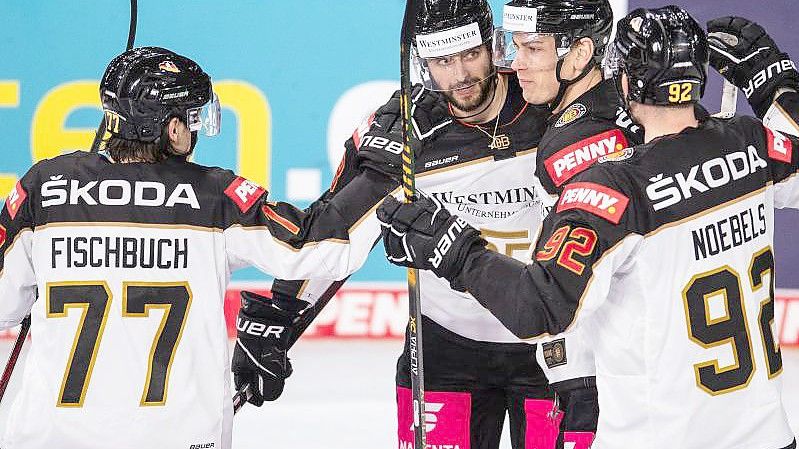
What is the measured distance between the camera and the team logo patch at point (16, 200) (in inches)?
107

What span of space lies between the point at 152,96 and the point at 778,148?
1.30m

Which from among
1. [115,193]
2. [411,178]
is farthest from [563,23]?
[115,193]

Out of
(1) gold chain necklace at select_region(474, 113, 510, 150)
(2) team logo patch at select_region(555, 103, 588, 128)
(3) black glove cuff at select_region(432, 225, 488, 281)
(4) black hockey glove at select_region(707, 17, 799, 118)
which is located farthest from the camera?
Result: (1) gold chain necklace at select_region(474, 113, 510, 150)

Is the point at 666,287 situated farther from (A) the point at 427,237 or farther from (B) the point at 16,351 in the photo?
(B) the point at 16,351

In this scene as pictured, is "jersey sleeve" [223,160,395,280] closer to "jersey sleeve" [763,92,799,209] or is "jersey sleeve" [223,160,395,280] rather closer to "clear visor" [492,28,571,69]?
"clear visor" [492,28,571,69]

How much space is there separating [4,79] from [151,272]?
3.68 meters

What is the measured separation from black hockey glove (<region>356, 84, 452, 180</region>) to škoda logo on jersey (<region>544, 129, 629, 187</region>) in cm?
43

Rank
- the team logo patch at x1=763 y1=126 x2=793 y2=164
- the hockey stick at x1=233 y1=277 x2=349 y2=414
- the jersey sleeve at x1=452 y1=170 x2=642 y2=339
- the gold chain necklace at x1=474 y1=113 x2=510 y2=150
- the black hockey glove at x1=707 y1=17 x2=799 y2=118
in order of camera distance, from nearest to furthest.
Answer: the jersey sleeve at x1=452 y1=170 x2=642 y2=339
the team logo patch at x1=763 y1=126 x2=793 y2=164
the black hockey glove at x1=707 y1=17 x2=799 y2=118
the gold chain necklace at x1=474 y1=113 x2=510 y2=150
the hockey stick at x1=233 y1=277 x2=349 y2=414

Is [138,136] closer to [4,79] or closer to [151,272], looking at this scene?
[151,272]

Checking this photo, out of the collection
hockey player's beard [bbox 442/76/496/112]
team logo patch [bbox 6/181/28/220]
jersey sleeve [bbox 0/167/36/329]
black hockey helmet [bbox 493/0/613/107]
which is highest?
black hockey helmet [bbox 493/0/613/107]

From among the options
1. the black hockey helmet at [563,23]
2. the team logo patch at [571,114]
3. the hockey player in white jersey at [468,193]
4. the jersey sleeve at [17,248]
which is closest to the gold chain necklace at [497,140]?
the hockey player in white jersey at [468,193]

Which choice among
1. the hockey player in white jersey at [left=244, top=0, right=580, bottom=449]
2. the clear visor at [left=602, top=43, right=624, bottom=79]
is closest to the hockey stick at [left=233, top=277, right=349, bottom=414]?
the hockey player in white jersey at [left=244, top=0, right=580, bottom=449]

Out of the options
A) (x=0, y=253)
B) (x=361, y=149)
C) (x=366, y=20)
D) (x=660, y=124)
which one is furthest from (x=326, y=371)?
(x=660, y=124)

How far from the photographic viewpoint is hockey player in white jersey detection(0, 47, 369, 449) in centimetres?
267
